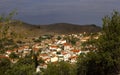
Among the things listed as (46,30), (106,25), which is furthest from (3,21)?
(46,30)

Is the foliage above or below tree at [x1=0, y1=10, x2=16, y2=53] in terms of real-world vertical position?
below

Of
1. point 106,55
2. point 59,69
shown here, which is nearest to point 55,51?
point 59,69

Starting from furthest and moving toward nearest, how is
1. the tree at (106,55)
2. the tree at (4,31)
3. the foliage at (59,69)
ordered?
the foliage at (59,69) < the tree at (106,55) < the tree at (4,31)

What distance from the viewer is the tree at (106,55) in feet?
141

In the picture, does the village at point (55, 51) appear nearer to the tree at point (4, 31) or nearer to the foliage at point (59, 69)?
the foliage at point (59, 69)

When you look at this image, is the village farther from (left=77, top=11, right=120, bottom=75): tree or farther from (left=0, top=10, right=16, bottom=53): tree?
(left=0, top=10, right=16, bottom=53): tree

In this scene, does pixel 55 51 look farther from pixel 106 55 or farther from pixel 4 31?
pixel 4 31

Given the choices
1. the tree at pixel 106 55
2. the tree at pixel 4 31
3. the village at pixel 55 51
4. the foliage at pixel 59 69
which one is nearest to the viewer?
the tree at pixel 4 31

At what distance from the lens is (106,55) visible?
43344 millimetres

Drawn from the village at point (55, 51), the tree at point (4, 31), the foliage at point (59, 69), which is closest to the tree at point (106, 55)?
the village at point (55, 51)

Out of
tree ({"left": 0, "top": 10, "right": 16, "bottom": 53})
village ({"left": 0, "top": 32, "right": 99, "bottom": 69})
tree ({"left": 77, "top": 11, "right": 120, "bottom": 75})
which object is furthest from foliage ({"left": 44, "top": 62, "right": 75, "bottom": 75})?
tree ({"left": 0, "top": 10, "right": 16, "bottom": 53})

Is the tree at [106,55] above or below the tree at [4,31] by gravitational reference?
below

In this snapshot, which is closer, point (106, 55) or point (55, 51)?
point (106, 55)

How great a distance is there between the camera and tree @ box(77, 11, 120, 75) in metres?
43.1
